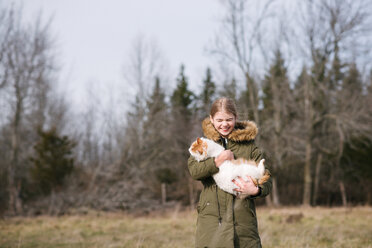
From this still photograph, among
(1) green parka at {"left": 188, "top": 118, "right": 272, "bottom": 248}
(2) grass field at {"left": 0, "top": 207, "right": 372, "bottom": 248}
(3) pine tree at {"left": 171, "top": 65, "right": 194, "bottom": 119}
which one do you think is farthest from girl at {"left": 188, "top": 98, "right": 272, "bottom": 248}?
(3) pine tree at {"left": 171, "top": 65, "right": 194, "bottom": 119}

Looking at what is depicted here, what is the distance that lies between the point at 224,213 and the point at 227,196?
135 millimetres

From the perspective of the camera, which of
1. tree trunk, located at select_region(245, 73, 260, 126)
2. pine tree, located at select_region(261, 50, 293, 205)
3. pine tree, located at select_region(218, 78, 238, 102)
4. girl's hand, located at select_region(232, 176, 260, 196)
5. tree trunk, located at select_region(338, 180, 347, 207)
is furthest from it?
tree trunk, located at select_region(338, 180, 347, 207)

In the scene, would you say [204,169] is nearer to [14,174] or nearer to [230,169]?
[230,169]

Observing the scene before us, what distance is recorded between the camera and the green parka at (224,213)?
8.50ft

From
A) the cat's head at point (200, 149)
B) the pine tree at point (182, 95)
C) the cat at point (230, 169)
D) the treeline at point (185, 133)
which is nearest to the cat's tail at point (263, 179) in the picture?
the cat at point (230, 169)

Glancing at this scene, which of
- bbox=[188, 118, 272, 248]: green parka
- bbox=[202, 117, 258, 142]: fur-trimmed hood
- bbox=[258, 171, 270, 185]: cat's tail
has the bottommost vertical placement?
bbox=[188, 118, 272, 248]: green parka

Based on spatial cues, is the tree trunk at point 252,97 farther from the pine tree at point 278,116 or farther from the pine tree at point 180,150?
the pine tree at point 180,150

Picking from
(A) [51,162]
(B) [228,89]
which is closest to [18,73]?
(A) [51,162]

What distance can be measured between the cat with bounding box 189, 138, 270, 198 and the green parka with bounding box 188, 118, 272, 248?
51 millimetres

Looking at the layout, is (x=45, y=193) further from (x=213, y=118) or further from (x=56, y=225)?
(x=213, y=118)

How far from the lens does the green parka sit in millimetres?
2592

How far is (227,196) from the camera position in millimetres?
2674

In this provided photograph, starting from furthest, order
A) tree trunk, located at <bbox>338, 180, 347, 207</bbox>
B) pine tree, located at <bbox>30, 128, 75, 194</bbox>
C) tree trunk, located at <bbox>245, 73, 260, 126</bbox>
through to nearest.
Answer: tree trunk, located at <bbox>338, 180, 347, 207</bbox> < tree trunk, located at <bbox>245, 73, 260, 126</bbox> < pine tree, located at <bbox>30, 128, 75, 194</bbox>

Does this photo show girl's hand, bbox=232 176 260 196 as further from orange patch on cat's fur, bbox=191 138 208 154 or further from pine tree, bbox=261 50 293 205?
pine tree, bbox=261 50 293 205
